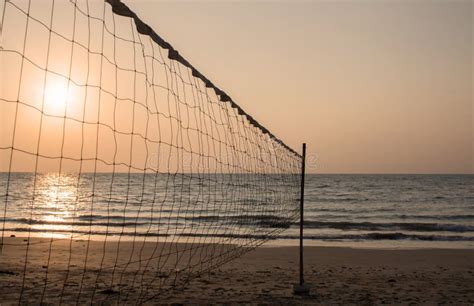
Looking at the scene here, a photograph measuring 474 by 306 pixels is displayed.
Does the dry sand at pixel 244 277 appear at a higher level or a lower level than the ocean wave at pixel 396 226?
lower

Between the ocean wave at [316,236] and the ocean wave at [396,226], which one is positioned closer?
the ocean wave at [316,236]

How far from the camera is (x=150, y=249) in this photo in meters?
11.9

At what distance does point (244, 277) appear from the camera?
23.9ft

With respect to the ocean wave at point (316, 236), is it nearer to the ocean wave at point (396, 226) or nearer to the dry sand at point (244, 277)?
the ocean wave at point (396, 226)

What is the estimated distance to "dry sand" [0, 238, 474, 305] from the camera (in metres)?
5.75

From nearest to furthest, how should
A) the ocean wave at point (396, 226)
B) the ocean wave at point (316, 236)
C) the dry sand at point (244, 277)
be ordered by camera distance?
the dry sand at point (244, 277) → the ocean wave at point (316, 236) → the ocean wave at point (396, 226)

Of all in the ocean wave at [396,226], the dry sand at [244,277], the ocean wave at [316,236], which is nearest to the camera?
the dry sand at [244,277]

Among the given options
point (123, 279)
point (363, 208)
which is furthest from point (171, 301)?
point (363, 208)

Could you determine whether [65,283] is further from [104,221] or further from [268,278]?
[104,221]

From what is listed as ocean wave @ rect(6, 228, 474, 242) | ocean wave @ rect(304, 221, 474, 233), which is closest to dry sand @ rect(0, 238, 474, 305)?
ocean wave @ rect(6, 228, 474, 242)

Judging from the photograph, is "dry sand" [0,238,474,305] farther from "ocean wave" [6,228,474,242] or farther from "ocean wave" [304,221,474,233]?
"ocean wave" [304,221,474,233]

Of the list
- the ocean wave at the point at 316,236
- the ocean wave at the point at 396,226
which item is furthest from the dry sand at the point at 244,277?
the ocean wave at the point at 396,226

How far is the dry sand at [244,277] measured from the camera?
5746 mm

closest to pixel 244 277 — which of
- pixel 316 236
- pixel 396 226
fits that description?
pixel 316 236
